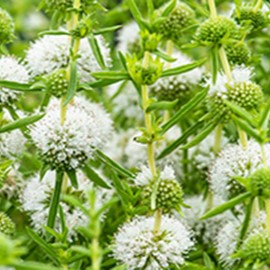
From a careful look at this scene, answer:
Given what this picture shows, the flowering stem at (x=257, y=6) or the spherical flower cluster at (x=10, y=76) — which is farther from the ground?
the flowering stem at (x=257, y=6)

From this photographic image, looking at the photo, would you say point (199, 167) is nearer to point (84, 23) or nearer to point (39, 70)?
point (39, 70)

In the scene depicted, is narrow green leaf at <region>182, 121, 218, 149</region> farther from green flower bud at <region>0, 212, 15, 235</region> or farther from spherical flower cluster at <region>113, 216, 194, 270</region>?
green flower bud at <region>0, 212, 15, 235</region>

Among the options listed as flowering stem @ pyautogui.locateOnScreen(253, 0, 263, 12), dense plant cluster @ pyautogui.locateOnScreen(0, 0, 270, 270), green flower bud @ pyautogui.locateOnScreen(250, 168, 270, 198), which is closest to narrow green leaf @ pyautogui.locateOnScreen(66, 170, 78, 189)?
dense plant cluster @ pyautogui.locateOnScreen(0, 0, 270, 270)

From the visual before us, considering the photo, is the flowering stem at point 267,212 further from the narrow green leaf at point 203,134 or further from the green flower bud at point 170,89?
the green flower bud at point 170,89

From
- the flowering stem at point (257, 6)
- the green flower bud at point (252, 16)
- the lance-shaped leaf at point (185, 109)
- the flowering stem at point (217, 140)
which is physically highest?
the flowering stem at point (257, 6)

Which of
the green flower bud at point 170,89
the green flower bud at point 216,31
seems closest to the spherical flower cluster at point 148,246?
the green flower bud at point 216,31

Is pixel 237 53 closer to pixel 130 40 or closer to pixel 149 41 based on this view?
pixel 149 41
